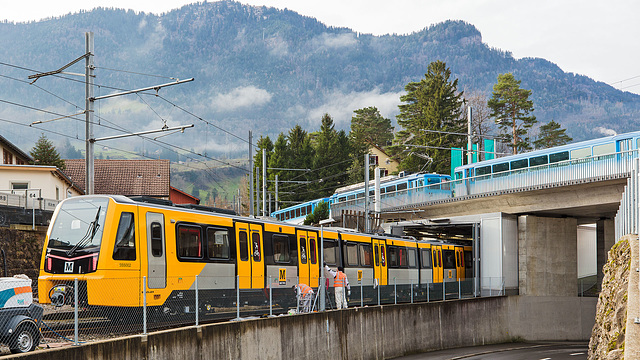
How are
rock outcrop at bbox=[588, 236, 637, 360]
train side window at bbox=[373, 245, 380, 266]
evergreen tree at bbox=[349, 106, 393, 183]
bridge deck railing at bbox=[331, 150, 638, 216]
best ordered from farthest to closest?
evergreen tree at bbox=[349, 106, 393, 183], bridge deck railing at bbox=[331, 150, 638, 216], train side window at bbox=[373, 245, 380, 266], rock outcrop at bbox=[588, 236, 637, 360]

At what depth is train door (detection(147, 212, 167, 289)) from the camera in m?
17.3

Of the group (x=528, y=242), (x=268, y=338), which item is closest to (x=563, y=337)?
(x=528, y=242)

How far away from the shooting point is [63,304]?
15.7 m

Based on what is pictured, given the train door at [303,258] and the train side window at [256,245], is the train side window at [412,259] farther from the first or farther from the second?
the train side window at [256,245]

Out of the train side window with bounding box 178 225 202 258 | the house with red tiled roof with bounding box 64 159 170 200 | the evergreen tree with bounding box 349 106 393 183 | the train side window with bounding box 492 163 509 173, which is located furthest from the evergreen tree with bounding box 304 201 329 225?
the evergreen tree with bounding box 349 106 393 183

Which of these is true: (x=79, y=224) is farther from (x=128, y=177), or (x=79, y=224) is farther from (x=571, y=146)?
(x=128, y=177)

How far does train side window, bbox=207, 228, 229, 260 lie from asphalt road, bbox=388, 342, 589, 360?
11272 millimetres

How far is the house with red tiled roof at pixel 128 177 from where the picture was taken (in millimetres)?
70875

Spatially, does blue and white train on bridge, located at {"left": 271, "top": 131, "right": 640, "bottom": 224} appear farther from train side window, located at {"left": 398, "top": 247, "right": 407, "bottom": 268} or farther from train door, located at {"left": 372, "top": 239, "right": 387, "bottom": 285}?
train door, located at {"left": 372, "top": 239, "right": 387, "bottom": 285}

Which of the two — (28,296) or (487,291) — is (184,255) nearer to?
(28,296)

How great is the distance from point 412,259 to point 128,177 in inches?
1847

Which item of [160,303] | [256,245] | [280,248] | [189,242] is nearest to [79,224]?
[160,303]

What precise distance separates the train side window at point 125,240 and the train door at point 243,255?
4302 mm

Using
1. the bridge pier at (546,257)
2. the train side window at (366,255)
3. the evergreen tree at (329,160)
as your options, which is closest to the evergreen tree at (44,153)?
the evergreen tree at (329,160)
